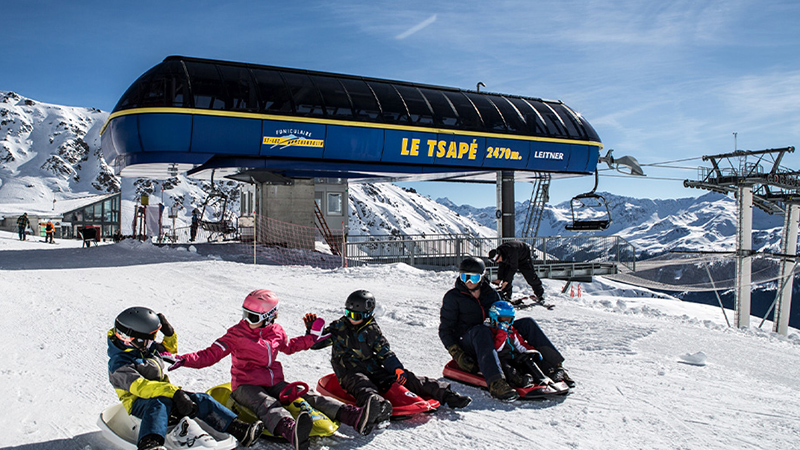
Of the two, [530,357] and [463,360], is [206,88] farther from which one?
[530,357]

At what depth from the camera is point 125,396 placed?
3969 mm

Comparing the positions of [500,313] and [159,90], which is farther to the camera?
[159,90]

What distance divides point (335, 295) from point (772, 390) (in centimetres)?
807

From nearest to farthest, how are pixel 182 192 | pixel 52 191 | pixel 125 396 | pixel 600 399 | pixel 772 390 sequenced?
pixel 125 396
pixel 600 399
pixel 772 390
pixel 52 191
pixel 182 192

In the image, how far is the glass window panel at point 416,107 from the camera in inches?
740

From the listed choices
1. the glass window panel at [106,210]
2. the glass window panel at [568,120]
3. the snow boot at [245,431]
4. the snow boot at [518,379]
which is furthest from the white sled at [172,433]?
the glass window panel at [106,210]

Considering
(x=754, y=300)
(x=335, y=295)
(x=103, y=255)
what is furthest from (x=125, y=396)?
(x=754, y=300)

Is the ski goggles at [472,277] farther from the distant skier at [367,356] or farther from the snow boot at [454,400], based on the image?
the snow boot at [454,400]

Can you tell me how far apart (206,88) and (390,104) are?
593 centimetres

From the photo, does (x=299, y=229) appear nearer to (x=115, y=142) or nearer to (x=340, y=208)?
(x=340, y=208)

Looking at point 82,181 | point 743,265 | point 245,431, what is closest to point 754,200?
point 743,265

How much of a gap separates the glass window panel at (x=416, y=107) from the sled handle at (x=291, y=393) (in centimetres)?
1512

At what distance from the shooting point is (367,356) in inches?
196

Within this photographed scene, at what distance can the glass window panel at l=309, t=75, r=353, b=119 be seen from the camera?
680 inches
